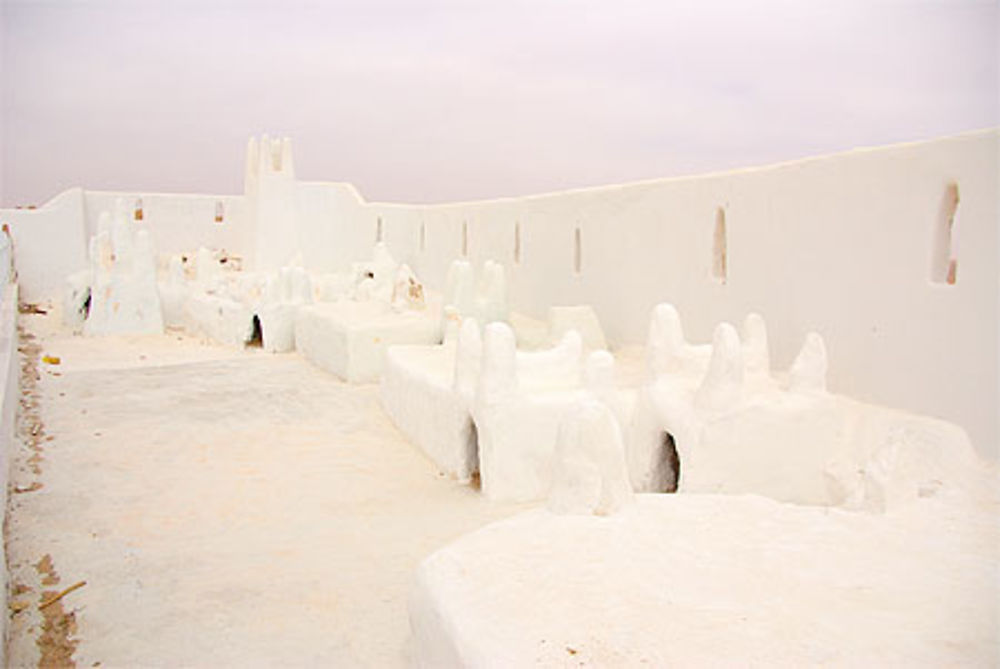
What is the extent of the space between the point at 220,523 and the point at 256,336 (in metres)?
9.07

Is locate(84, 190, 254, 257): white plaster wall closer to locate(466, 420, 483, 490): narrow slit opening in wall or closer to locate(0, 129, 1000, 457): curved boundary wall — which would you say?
locate(0, 129, 1000, 457): curved boundary wall

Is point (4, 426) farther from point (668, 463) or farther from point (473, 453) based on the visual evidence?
point (668, 463)

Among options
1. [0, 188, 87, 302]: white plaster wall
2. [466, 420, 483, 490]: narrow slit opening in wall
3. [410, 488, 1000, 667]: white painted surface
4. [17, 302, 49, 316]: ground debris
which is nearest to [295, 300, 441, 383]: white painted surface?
[466, 420, 483, 490]: narrow slit opening in wall

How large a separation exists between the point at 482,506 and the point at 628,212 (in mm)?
5600

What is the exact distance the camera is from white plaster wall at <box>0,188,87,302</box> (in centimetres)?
2144

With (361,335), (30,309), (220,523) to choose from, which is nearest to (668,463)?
(220,523)

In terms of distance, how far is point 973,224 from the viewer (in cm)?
597

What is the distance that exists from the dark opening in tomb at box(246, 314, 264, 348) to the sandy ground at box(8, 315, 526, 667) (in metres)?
3.34

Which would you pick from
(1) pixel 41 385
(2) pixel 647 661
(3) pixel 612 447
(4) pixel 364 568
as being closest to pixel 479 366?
(4) pixel 364 568

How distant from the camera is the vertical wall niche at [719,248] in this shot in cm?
891

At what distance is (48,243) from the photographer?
21.8m

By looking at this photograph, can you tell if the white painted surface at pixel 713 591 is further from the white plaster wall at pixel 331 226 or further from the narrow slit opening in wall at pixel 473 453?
the white plaster wall at pixel 331 226

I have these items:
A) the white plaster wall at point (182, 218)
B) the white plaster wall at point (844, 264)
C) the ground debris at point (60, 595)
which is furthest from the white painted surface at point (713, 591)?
the white plaster wall at point (182, 218)

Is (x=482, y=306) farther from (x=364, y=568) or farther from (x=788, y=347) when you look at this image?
(x=364, y=568)
